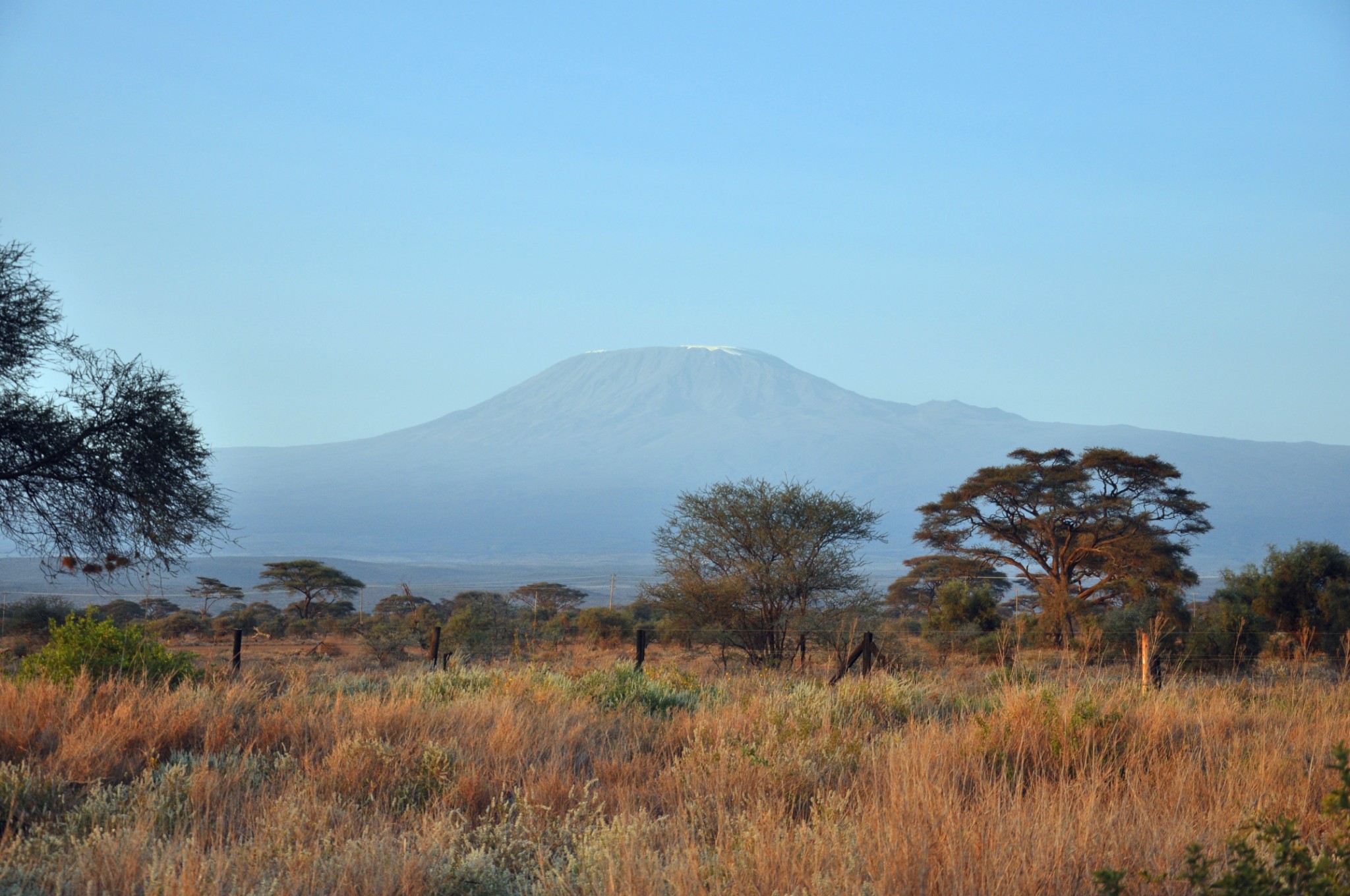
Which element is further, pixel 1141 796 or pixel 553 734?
pixel 553 734

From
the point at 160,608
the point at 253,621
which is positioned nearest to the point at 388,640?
the point at 253,621

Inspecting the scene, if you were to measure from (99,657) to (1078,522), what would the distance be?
28807 mm

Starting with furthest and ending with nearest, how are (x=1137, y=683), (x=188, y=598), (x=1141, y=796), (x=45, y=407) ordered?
(x=188, y=598), (x=45, y=407), (x=1137, y=683), (x=1141, y=796)

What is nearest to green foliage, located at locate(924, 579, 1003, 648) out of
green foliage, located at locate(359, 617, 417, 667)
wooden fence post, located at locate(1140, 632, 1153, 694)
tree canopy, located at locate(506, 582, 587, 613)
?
green foliage, located at locate(359, 617, 417, 667)

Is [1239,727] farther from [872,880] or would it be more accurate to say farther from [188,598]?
[188,598]

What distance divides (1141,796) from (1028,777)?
87cm

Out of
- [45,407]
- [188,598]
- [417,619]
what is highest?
[45,407]

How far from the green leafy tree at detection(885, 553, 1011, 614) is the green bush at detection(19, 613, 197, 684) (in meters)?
23.9

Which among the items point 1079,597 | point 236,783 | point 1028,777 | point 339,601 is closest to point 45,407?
point 236,783

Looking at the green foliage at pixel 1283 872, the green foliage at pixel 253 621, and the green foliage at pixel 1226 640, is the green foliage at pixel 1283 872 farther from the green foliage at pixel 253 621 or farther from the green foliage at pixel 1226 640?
the green foliage at pixel 253 621

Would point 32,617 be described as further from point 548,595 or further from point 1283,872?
point 1283,872

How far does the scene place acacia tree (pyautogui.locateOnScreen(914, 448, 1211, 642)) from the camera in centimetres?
2884

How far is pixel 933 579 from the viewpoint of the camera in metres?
39.6

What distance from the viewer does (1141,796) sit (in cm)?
532
